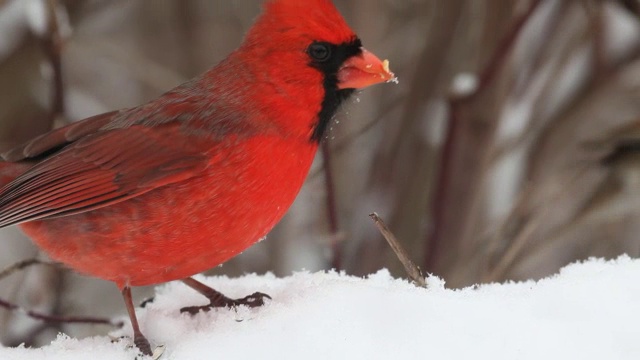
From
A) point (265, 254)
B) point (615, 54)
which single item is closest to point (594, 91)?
point (615, 54)

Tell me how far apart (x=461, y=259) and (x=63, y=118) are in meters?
1.50

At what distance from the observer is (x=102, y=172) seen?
2342mm

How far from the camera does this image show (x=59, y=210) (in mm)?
2311

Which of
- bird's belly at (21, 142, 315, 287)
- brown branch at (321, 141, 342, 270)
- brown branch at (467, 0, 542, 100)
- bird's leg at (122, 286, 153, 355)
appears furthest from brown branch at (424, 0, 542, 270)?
bird's leg at (122, 286, 153, 355)

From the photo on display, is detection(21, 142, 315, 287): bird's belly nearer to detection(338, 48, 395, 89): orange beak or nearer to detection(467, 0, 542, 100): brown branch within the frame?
detection(338, 48, 395, 89): orange beak

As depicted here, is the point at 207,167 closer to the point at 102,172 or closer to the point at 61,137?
the point at 102,172

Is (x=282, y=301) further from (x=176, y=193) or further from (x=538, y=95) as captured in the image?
(x=538, y=95)

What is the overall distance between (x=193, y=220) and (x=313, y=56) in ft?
1.58

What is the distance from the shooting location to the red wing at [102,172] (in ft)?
7.39

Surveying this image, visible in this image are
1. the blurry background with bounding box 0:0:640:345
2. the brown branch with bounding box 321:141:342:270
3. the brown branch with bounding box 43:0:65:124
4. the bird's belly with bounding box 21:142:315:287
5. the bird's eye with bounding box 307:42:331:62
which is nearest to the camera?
the bird's belly with bounding box 21:142:315:287

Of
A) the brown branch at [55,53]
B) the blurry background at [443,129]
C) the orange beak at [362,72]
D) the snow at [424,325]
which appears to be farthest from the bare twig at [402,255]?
the brown branch at [55,53]

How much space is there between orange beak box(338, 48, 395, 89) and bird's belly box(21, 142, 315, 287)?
0.65ft

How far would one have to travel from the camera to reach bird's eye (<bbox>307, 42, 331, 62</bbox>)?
229 centimetres

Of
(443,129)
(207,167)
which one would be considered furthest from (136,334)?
(443,129)
